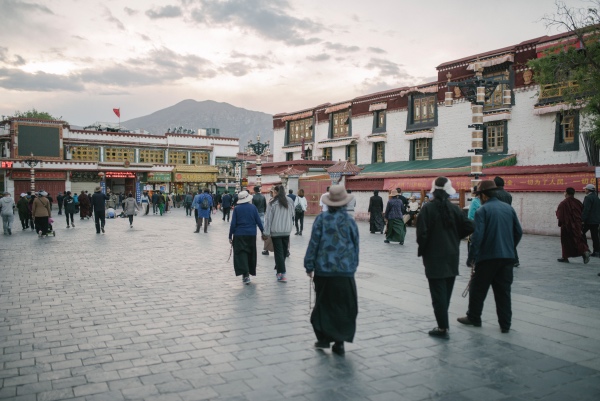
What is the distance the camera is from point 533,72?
73.8 ft

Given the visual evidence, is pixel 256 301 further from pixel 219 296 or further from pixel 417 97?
pixel 417 97

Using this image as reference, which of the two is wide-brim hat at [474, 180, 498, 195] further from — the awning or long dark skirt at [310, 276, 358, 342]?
the awning

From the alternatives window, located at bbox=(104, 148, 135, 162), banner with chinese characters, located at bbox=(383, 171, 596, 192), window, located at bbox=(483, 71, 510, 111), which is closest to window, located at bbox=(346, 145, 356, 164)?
window, located at bbox=(483, 71, 510, 111)

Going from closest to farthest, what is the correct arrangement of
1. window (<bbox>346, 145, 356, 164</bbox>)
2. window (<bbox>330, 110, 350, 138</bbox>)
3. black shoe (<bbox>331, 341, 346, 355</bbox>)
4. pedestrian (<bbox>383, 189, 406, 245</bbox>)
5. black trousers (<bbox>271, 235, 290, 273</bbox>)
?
black shoe (<bbox>331, 341, 346, 355</bbox>) → black trousers (<bbox>271, 235, 290, 273</bbox>) → pedestrian (<bbox>383, 189, 406, 245</bbox>) → window (<bbox>346, 145, 356, 164</bbox>) → window (<bbox>330, 110, 350, 138</bbox>)

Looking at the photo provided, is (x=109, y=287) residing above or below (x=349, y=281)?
below

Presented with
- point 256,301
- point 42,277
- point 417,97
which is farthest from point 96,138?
point 256,301

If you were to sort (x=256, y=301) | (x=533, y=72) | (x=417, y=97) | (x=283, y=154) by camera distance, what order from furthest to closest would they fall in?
(x=283, y=154), (x=417, y=97), (x=533, y=72), (x=256, y=301)

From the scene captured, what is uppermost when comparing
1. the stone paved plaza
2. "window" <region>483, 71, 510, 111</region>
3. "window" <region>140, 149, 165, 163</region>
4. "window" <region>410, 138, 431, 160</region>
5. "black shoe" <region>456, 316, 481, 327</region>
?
"window" <region>483, 71, 510, 111</region>

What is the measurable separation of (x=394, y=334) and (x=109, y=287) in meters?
5.21

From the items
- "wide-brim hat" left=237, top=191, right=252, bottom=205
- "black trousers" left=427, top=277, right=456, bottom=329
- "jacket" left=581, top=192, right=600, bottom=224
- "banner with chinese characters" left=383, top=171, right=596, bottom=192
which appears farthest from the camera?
"banner with chinese characters" left=383, top=171, right=596, bottom=192

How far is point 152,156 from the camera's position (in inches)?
2192

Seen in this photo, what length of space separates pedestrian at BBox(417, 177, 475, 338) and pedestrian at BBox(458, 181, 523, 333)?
0.30 m

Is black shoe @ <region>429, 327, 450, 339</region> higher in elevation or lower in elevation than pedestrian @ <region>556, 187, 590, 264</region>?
lower

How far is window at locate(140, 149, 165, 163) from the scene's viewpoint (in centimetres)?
5496
